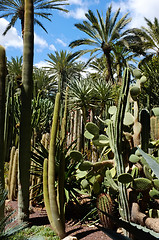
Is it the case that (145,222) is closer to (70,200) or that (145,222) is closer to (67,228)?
(67,228)

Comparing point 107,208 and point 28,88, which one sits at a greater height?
point 28,88

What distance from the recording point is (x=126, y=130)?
3453 millimetres

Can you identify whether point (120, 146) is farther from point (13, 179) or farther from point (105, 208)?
point (13, 179)

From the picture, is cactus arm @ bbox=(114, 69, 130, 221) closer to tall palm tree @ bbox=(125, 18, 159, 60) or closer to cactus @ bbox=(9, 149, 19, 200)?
cactus @ bbox=(9, 149, 19, 200)

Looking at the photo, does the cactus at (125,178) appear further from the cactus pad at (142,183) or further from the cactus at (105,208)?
the cactus at (105,208)

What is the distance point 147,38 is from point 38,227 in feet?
56.6

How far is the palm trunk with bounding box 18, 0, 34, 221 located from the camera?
12.4 ft

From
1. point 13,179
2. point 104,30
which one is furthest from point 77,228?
point 104,30

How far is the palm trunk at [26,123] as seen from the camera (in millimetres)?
3771

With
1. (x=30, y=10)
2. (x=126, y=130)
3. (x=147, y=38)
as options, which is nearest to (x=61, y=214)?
(x=126, y=130)

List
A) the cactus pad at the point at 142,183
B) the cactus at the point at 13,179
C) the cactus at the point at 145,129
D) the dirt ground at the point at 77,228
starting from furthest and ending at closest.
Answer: the cactus at the point at 13,179, the dirt ground at the point at 77,228, the cactus at the point at 145,129, the cactus pad at the point at 142,183

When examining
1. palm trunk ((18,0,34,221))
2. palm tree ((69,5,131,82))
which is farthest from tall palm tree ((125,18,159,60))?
palm trunk ((18,0,34,221))

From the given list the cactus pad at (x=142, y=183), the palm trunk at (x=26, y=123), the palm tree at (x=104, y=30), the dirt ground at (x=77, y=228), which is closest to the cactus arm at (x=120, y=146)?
the cactus pad at (x=142, y=183)

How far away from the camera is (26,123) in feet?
12.7
